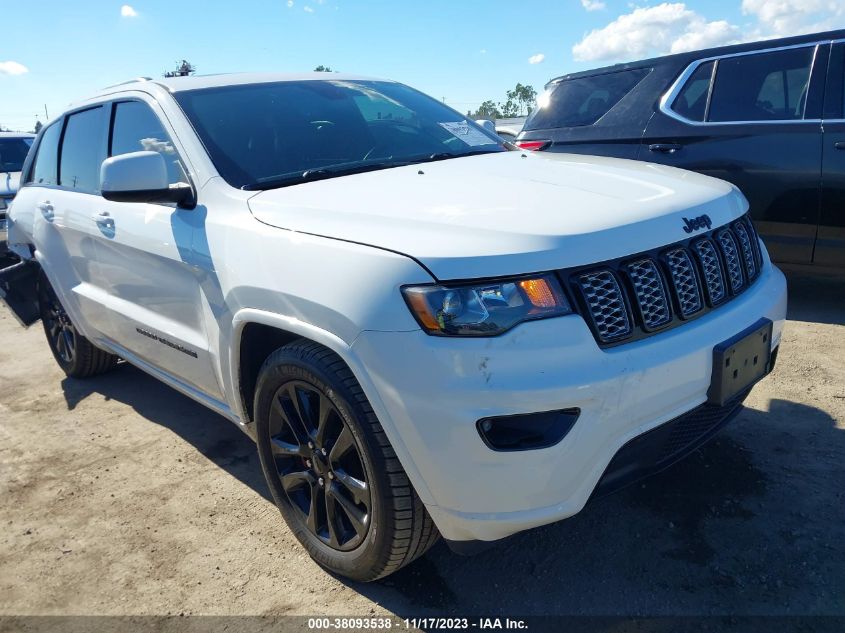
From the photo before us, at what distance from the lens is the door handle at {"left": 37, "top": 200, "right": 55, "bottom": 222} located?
12.8 feet

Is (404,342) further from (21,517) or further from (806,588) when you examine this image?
(21,517)

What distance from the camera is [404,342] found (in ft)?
5.90

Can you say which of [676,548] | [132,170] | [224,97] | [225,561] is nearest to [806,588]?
[676,548]

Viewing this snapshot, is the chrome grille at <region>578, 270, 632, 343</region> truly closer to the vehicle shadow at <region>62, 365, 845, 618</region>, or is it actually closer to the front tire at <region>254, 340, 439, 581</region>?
the vehicle shadow at <region>62, 365, 845, 618</region>

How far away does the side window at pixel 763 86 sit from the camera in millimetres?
4535

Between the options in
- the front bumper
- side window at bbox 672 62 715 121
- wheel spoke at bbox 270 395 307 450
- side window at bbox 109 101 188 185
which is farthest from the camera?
side window at bbox 672 62 715 121

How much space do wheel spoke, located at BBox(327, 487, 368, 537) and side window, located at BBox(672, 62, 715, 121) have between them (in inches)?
157

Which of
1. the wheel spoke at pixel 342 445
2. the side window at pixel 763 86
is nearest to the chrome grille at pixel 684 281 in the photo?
the wheel spoke at pixel 342 445

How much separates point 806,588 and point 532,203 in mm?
1482

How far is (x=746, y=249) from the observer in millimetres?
2520

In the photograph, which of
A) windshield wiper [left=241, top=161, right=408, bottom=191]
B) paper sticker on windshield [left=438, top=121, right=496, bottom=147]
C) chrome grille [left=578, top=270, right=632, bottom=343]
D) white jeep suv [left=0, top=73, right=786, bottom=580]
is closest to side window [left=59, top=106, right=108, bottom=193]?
white jeep suv [left=0, top=73, right=786, bottom=580]

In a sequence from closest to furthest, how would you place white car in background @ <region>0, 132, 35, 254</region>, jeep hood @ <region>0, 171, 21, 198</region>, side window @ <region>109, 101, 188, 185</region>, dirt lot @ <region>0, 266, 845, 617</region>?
dirt lot @ <region>0, 266, 845, 617</region>
side window @ <region>109, 101, 188, 185</region>
jeep hood @ <region>0, 171, 21, 198</region>
white car in background @ <region>0, 132, 35, 254</region>

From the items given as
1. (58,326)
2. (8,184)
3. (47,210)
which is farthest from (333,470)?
(8,184)

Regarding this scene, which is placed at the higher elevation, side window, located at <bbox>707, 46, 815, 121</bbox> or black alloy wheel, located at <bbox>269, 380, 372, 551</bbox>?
side window, located at <bbox>707, 46, 815, 121</bbox>
